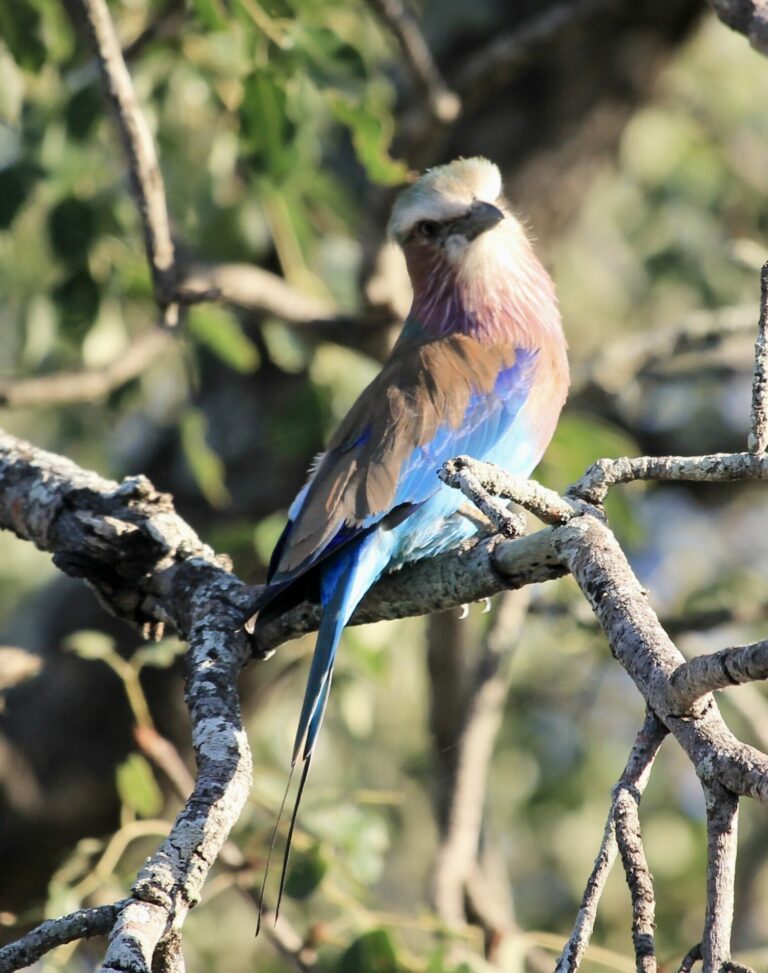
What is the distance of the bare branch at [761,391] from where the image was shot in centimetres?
197

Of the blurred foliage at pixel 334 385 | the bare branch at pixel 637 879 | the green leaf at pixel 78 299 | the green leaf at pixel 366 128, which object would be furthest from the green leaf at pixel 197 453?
the bare branch at pixel 637 879

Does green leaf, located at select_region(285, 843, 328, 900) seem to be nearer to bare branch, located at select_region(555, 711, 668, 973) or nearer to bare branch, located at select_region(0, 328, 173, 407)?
bare branch, located at select_region(0, 328, 173, 407)

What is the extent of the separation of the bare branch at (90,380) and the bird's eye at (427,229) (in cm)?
81

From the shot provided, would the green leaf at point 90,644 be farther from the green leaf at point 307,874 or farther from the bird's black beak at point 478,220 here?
the bird's black beak at point 478,220

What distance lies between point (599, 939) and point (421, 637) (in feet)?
5.00

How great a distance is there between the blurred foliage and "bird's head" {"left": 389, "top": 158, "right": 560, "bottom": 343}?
274 millimetres

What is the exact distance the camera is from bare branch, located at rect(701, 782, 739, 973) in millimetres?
1484

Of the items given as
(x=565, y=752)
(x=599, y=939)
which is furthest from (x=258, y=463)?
(x=599, y=939)

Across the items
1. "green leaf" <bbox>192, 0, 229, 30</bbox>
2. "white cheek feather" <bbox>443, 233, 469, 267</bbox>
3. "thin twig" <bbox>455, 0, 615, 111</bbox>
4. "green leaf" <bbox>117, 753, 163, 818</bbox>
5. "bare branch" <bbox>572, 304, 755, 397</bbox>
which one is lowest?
"green leaf" <bbox>117, 753, 163, 818</bbox>

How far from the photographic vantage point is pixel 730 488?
19.7 ft

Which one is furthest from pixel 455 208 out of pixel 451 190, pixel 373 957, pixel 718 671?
pixel 718 671

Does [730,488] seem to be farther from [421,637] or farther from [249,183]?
[249,183]

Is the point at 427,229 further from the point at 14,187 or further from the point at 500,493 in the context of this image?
the point at 500,493

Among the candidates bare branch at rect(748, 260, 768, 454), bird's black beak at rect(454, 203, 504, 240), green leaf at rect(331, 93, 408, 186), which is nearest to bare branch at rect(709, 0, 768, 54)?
bare branch at rect(748, 260, 768, 454)
